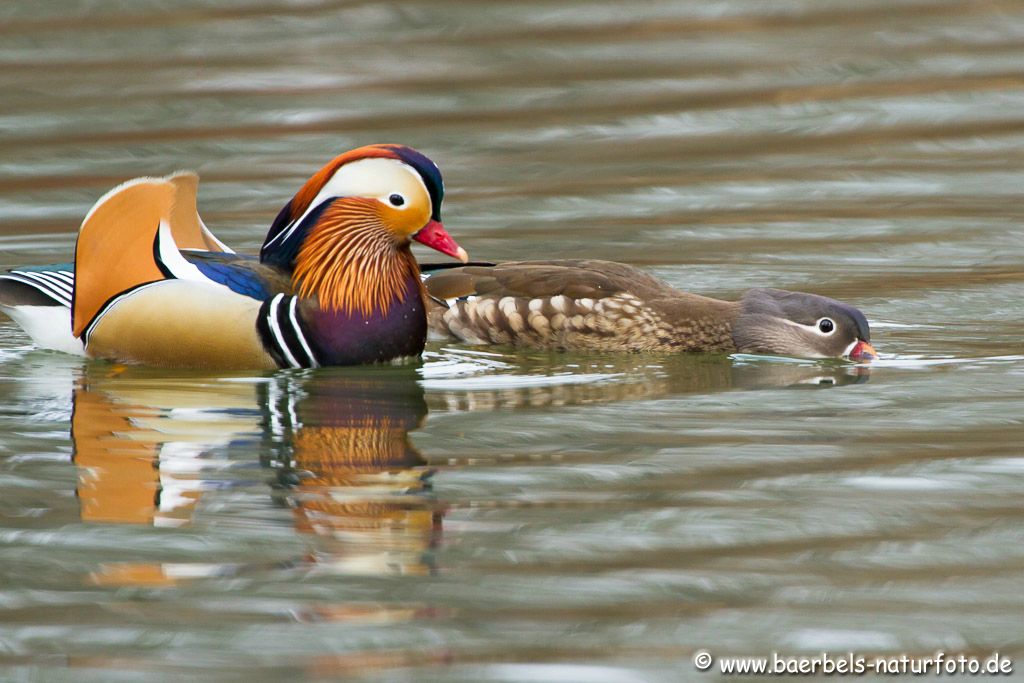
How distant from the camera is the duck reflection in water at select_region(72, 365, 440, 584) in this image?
5.06 m

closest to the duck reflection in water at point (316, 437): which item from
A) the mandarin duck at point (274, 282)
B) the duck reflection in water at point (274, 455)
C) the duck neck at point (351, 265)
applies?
the duck reflection in water at point (274, 455)

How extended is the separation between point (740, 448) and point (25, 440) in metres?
2.28

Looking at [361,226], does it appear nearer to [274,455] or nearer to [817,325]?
[274,455]

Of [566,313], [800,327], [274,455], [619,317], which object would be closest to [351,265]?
[566,313]

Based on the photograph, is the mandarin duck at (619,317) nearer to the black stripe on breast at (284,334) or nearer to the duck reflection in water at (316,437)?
the duck reflection in water at (316,437)

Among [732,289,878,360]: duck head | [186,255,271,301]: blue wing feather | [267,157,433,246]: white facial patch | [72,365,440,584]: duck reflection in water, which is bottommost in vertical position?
[72,365,440,584]: duck reflection in water

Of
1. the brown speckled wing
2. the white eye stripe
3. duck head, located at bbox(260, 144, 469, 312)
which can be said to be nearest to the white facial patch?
duck head, located at bbox(260, 144, 469, 312)

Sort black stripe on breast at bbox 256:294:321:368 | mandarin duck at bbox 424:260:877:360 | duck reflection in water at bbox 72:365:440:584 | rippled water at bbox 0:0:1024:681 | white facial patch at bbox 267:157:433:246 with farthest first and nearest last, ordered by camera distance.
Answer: mandarin duck at bbox 424:260:877:360 → white facial patch at bbox 267:157:433:246 → black stripe on breast at bbox 256:294:321:368 → duck reflection in water at bbox 72:365:440:584 → rippled water at bbox 0:0:1024:681

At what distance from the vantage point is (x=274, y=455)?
6.01m

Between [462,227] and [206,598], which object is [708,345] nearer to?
[462,227]

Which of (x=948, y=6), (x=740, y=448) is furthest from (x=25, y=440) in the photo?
(x=948, y=6)

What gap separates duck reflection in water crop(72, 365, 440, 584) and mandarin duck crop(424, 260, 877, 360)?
696 millimetres

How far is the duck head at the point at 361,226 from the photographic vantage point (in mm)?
7363

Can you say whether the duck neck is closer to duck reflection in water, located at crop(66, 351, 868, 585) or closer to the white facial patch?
the white facial patch
